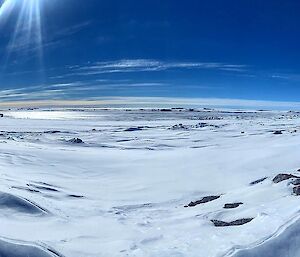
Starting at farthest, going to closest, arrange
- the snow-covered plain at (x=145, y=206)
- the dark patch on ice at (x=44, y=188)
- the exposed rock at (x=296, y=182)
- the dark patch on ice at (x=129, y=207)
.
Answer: the dark patch on ice at (x=44, y=188)
the dark patch on ice at (x=129, y=207)
the exposed rock at (x=296, y=182)
the snow-covered plain at (x=145, y=206)

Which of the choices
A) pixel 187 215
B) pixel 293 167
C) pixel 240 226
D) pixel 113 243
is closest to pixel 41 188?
pixel 187 215

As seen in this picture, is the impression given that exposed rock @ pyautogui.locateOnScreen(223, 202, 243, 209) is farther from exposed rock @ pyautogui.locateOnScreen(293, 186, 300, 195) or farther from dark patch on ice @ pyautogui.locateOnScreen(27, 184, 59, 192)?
dark patch on ice @ pyautogui.locateOnScreen(27, 184, 59, 192)

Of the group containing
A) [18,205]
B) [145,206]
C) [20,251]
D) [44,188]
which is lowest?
[145,206]

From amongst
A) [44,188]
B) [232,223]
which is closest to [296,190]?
[232,223]

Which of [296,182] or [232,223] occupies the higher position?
[296,182]

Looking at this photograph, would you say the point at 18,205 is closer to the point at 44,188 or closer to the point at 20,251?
the point at 20,251

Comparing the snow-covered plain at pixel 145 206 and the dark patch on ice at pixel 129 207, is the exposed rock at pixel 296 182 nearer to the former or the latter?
the snow-covered plain at pixel 145 206

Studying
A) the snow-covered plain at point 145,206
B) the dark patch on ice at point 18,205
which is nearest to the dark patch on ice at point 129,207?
the snow-covered plain at point 145,206
